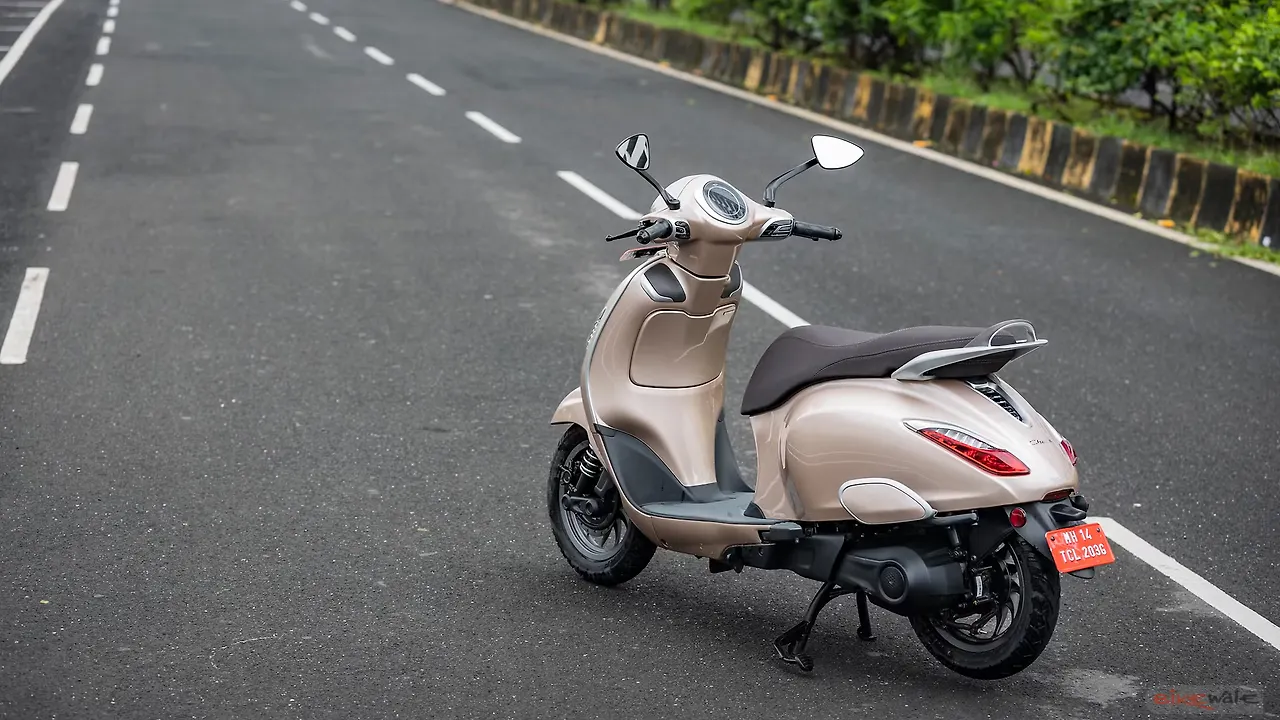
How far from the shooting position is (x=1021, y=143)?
13242 mm

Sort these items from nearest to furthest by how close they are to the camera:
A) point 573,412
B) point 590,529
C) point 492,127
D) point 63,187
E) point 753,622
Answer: point 753,622, point 573,412, point 590,529, point 63,187, point 492,127

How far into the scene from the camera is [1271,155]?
11.5 m

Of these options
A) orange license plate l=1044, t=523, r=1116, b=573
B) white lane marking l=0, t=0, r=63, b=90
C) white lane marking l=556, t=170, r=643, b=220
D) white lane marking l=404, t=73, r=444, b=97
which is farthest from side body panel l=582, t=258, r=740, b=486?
white lane marking l=0, t=0, r=63, b=90

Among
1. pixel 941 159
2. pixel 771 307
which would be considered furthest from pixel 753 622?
pixel 941 159

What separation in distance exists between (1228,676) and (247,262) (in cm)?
657

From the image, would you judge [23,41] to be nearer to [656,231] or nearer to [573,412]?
[573,412]

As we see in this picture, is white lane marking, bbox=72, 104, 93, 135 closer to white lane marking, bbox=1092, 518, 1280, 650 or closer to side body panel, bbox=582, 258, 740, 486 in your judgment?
side body panel, bbox=582, 258, 740, 486

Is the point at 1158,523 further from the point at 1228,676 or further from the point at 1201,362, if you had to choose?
the point at 1201,362

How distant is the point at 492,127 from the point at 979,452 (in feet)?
37.4

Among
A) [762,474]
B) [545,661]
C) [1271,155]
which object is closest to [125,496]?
[545,661]

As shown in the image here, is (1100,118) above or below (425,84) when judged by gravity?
above

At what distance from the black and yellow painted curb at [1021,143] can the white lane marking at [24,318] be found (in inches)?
302

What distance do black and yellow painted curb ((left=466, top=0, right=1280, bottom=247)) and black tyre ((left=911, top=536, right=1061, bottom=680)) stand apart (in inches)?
278

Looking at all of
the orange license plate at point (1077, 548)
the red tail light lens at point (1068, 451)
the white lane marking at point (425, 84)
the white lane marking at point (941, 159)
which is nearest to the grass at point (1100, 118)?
the white lane marking at point (941, 159)
